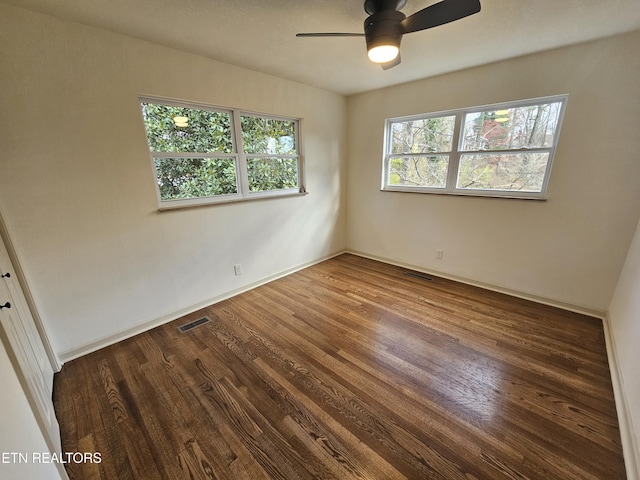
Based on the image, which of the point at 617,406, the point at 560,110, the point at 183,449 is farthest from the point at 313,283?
the point at 560,110

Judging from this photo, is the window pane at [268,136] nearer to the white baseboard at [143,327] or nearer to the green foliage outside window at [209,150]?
the green foliage outside window at [209,150]

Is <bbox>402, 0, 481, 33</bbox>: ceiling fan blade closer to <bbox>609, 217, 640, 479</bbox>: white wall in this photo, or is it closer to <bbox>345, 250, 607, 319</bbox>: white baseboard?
<bbox>609, 217, 640, 479</bbox>: white wall

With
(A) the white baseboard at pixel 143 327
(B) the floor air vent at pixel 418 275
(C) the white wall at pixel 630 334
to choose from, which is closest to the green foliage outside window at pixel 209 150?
(A) the white baseboard at pixel 143 327

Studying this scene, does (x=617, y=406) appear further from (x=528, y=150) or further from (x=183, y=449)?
(x=183, y=449)

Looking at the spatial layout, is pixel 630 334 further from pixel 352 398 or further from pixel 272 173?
pixel 272 173

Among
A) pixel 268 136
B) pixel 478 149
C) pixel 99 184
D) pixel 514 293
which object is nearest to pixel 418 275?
pixel 514 293

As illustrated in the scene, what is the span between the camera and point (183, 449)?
141 cm

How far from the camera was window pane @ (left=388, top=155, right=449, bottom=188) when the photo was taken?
10.9 feet

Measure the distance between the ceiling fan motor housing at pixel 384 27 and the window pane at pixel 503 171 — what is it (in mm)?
1926

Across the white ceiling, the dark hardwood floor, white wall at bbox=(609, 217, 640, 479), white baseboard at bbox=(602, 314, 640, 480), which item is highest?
the white ceiling

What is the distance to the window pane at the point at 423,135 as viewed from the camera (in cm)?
322

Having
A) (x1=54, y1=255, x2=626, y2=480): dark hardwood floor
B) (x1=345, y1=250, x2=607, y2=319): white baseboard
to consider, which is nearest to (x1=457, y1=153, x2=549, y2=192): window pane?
(x1=345, y1=250, x2=607, y2=319): white baseboard

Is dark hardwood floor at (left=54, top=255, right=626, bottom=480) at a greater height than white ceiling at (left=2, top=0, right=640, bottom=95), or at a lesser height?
lesser

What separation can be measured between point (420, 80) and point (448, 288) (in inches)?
99.3
